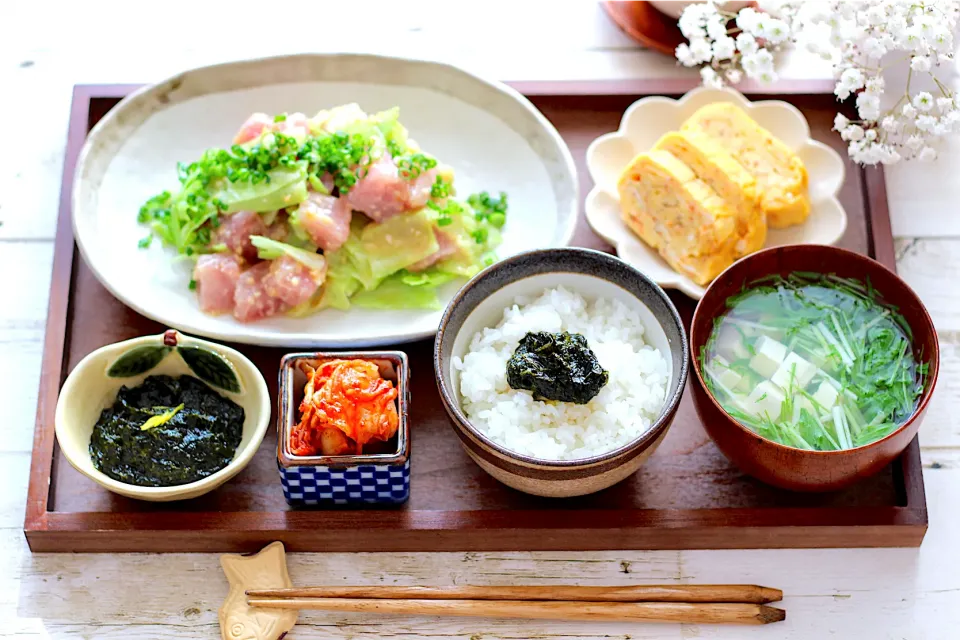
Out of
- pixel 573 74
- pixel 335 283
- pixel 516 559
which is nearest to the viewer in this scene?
pixel 516 559

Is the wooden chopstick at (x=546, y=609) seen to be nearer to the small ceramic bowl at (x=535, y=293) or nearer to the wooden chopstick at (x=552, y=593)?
the wooden chopstick at (x=552, y=593)

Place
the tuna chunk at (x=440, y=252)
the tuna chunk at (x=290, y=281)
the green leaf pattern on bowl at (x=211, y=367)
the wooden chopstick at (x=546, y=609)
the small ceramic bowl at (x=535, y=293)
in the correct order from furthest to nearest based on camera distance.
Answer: the tuna chunk at (x=440, y=252) → the tuna chunk at (x=290, y=281) → the green leaf pattern on bowl at (x=211, y=367) → the wooden chopstick at (x=546, y=609) → the small ceramic bowl at (x=535, y=293)

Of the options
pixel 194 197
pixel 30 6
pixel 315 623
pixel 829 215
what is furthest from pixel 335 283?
pixel 30 6

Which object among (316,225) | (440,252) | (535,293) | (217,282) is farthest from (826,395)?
(217,282)

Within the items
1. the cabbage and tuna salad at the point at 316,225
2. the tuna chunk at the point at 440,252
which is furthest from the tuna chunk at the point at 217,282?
the tuna chunk at the point at 440,252

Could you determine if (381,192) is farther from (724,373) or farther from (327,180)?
(724,373)

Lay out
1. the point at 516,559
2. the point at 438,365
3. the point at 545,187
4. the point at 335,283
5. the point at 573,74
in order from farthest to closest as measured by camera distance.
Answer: the point at 573,74
the point at 545,187
the point at 335,283
the point at 516,559
the point at 438,365

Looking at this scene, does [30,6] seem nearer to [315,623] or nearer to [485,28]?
[485,28]
